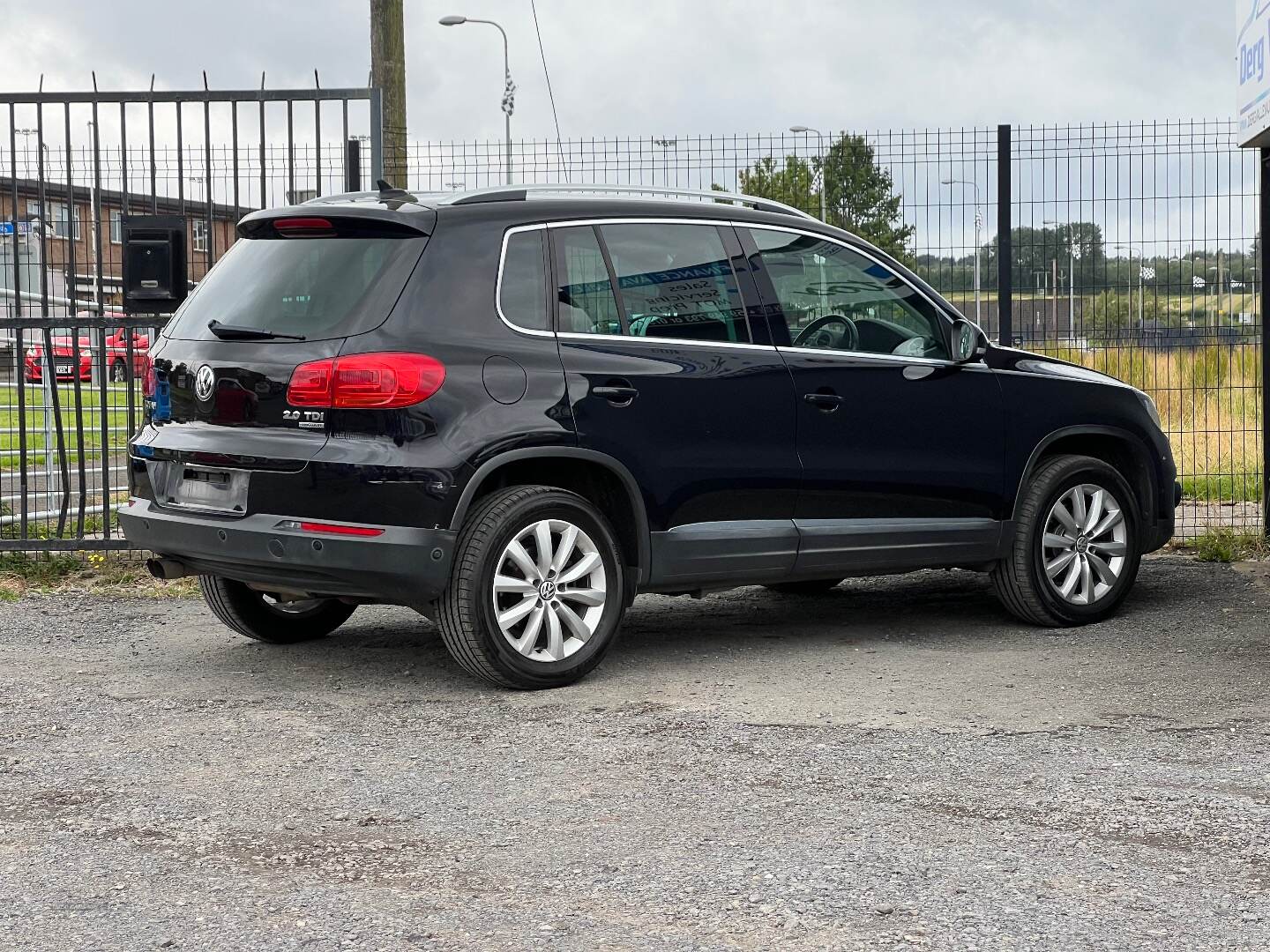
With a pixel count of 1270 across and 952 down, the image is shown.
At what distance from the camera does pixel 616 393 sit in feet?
21.0

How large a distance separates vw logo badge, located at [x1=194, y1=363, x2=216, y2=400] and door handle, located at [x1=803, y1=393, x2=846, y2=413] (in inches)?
95.2

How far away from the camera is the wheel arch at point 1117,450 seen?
785cm

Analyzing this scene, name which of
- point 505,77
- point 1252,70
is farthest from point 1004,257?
point 505,77

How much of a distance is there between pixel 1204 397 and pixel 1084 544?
3592 mm

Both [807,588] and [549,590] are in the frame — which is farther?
[807,588]

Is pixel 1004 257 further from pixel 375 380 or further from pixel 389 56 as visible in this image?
pixel 375 380

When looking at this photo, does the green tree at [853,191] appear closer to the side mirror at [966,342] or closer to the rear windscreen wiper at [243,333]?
the side mirror at [966,342]

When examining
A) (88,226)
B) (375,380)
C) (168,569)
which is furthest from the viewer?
(88,226)

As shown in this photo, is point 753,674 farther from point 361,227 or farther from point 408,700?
point 361,227

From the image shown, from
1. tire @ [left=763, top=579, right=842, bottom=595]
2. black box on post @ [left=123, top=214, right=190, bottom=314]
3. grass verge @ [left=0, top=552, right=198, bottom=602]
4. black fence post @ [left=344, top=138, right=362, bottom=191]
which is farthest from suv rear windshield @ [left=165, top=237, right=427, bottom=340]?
black fence post @ [left=344, top=138, right=362, bottom=191]

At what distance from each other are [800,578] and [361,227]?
236 centimetres

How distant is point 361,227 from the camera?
6.30 m

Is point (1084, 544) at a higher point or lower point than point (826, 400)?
lower

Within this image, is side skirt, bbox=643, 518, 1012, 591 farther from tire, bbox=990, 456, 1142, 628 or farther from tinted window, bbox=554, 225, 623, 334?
tinted window, bbox=554, 225, 623, 334
